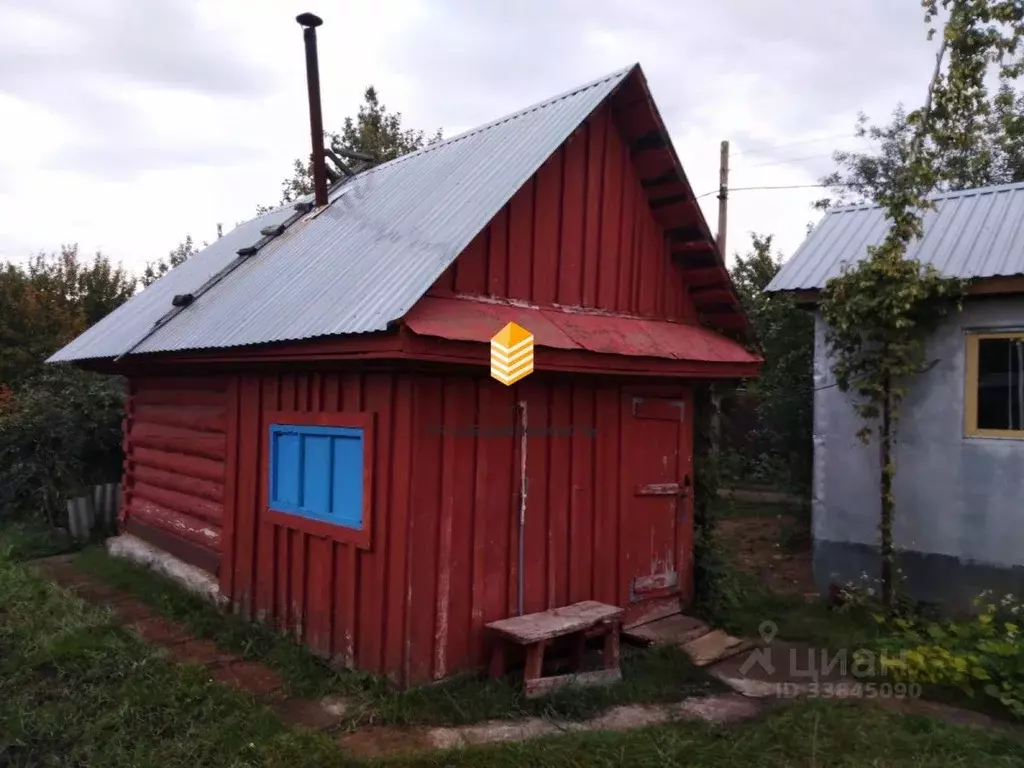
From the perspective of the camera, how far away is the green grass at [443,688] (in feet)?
17.6

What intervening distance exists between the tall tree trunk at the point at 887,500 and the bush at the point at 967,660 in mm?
841

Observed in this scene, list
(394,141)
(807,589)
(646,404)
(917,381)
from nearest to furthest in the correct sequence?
1. (646,404)
2. (917,381)
3. (807,589)
4. (394,141)

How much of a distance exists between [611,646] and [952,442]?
167 inches

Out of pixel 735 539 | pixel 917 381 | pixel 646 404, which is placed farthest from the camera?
pixel 735 539

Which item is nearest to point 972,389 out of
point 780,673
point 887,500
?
point 887,500

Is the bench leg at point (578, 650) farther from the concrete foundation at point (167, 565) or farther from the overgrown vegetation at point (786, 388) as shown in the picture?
the overgrown vegetation at point (786, 388)

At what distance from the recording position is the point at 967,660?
6137 millimetres

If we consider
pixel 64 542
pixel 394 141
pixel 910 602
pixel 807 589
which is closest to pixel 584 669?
pixel 910 602

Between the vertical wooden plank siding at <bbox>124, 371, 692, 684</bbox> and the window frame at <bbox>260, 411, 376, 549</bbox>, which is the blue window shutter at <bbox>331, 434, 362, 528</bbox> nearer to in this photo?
the window frame at <bbox>260, 411, 376, 549</bbox>

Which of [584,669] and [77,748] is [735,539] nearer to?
[584,669]

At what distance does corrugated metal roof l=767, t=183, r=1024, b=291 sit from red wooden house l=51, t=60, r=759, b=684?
1.55m

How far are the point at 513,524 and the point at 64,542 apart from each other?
759 centimetres

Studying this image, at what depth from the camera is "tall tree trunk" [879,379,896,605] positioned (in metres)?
7.66

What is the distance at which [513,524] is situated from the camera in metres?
6.29
